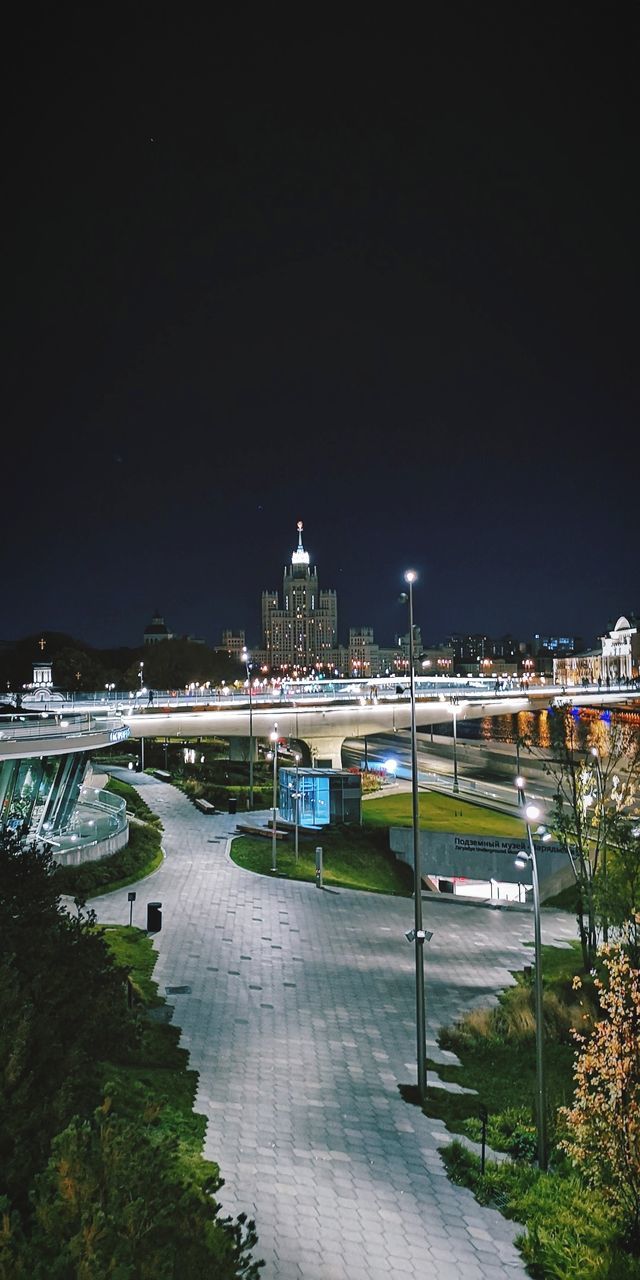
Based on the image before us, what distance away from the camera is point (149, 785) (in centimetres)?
4909

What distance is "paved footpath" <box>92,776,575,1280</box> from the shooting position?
9.95m

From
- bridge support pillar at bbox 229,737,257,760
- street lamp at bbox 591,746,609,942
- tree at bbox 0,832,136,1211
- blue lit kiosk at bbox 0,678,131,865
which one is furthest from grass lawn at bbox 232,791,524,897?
bridge support pillar at bbox 229,737,257,760

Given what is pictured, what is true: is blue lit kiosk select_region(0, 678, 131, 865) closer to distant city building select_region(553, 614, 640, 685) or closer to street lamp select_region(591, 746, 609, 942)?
street lamp select_region(591, 746, 609, 942)

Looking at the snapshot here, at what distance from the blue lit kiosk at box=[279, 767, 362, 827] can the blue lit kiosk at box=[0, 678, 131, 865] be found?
9901mm

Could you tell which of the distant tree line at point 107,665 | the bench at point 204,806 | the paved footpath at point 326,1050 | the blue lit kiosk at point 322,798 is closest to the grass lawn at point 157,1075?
the paved footpath at point 326,1050

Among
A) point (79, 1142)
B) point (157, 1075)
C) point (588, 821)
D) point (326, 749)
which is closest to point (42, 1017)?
point (79, 1142)

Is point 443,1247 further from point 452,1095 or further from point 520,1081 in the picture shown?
point 520,1081

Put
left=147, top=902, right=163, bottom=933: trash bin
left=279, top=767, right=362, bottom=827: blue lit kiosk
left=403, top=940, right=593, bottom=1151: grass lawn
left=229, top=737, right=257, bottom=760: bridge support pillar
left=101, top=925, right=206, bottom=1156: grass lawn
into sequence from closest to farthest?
left=101, top=925, right=206, bottom=1156: grass lawn
left=403, top=940, right=593, bottom=1151: grass lawn
left=147, top=902, right=163, bottom=933: trash bin
left=279, top=767, right=362, bottom=827: blue lit kiosk
left=229, top=737, right=257, bottom=760: bridge support pillar

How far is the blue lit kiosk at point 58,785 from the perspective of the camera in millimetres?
26078

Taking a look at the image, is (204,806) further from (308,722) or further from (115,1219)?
(115,1219)

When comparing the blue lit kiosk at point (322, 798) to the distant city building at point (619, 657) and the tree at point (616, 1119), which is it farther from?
the distant city building at point (619, 657)

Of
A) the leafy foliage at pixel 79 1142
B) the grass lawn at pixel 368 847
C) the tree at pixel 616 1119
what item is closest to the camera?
the leafy foliage at pixel 79 1142

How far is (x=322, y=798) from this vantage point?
39969 mm

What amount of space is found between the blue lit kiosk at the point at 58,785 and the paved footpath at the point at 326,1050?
2.71m
